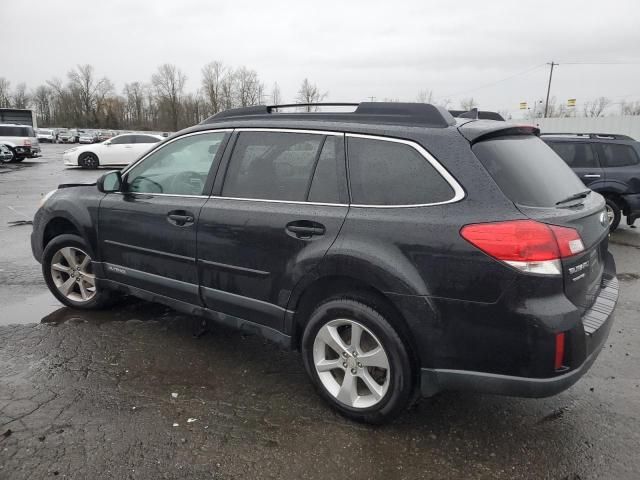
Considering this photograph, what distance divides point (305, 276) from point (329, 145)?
2.67 ft

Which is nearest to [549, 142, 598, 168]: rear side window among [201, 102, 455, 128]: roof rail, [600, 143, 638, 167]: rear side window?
[600, 143, 638, 167]: rear side window

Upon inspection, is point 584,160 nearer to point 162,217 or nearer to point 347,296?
point 347,296

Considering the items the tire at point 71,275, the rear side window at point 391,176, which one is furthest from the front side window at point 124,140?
the rear side window at point 391,176

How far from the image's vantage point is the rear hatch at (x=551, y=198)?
2455mm

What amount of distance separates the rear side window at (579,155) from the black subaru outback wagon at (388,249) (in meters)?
6.56

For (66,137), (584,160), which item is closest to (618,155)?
(584,160)

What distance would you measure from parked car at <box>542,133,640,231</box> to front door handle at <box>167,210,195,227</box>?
25.2 ft

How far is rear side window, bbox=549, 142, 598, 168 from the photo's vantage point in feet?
29.7

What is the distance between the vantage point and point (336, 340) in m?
2.88

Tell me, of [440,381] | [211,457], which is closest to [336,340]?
[440,381]

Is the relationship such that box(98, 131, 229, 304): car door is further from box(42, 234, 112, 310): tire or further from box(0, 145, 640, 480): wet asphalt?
box(0, 145, 640, 480): wet asphalt

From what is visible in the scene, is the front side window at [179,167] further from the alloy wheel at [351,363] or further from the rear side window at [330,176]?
the alloy wheel at [351,363]

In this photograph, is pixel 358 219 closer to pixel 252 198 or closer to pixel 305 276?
pixel 305 276

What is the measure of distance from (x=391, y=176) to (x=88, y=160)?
22886 millimetres
